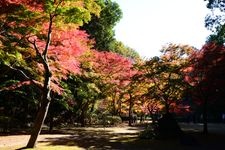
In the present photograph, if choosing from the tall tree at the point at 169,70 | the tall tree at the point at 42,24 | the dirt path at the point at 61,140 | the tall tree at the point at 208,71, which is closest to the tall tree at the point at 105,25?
the tall tree at the point at 169,70

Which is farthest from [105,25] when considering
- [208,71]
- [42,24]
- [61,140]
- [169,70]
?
[42,24]

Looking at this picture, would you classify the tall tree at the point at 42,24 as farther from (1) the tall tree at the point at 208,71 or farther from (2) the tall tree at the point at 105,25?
(2) the tall tree at the point at 105,25

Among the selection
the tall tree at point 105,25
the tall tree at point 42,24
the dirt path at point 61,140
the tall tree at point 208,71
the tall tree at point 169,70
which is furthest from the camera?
the tall tree at point 105,25

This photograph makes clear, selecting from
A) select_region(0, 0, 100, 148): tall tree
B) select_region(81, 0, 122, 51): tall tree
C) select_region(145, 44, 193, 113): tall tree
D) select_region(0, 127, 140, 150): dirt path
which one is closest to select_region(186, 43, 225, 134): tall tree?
select_region(145, 44, 193, 113): tall tree

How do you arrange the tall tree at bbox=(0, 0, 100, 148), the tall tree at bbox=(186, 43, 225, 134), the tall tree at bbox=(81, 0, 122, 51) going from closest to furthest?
the tall tree at bbox=(0, 0, 100, 148), the tall tree at bbox=(186, 43, 225, 134), the tall tree at bbox=(81, 0, 122, 51)

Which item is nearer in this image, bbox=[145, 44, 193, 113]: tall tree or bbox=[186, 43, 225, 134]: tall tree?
bbox=[186, 43, 225, 134]: tall tree

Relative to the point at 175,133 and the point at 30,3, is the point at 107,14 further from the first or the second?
the point at 30,3

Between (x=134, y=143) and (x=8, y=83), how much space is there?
322 inches

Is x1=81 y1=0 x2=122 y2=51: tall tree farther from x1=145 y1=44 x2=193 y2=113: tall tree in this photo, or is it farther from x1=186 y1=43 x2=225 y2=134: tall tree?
x1=186 y1=43 x2=225 y2=134: tall tree

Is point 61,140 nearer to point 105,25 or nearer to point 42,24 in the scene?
point 42,24

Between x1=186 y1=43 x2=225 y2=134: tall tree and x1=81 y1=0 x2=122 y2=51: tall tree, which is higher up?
x1=81 y1=0 x2=122 y2=51: tall tree

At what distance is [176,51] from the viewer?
26.4 meters

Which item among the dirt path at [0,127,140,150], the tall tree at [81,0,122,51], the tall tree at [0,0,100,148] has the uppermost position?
the tall tree at [81,0,122,51]

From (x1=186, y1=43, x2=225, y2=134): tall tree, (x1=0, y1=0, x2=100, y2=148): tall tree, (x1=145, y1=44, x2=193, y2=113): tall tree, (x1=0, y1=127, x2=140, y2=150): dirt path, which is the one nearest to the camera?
(x1=0, y1=0, x2=100, y2=148): tall tree
